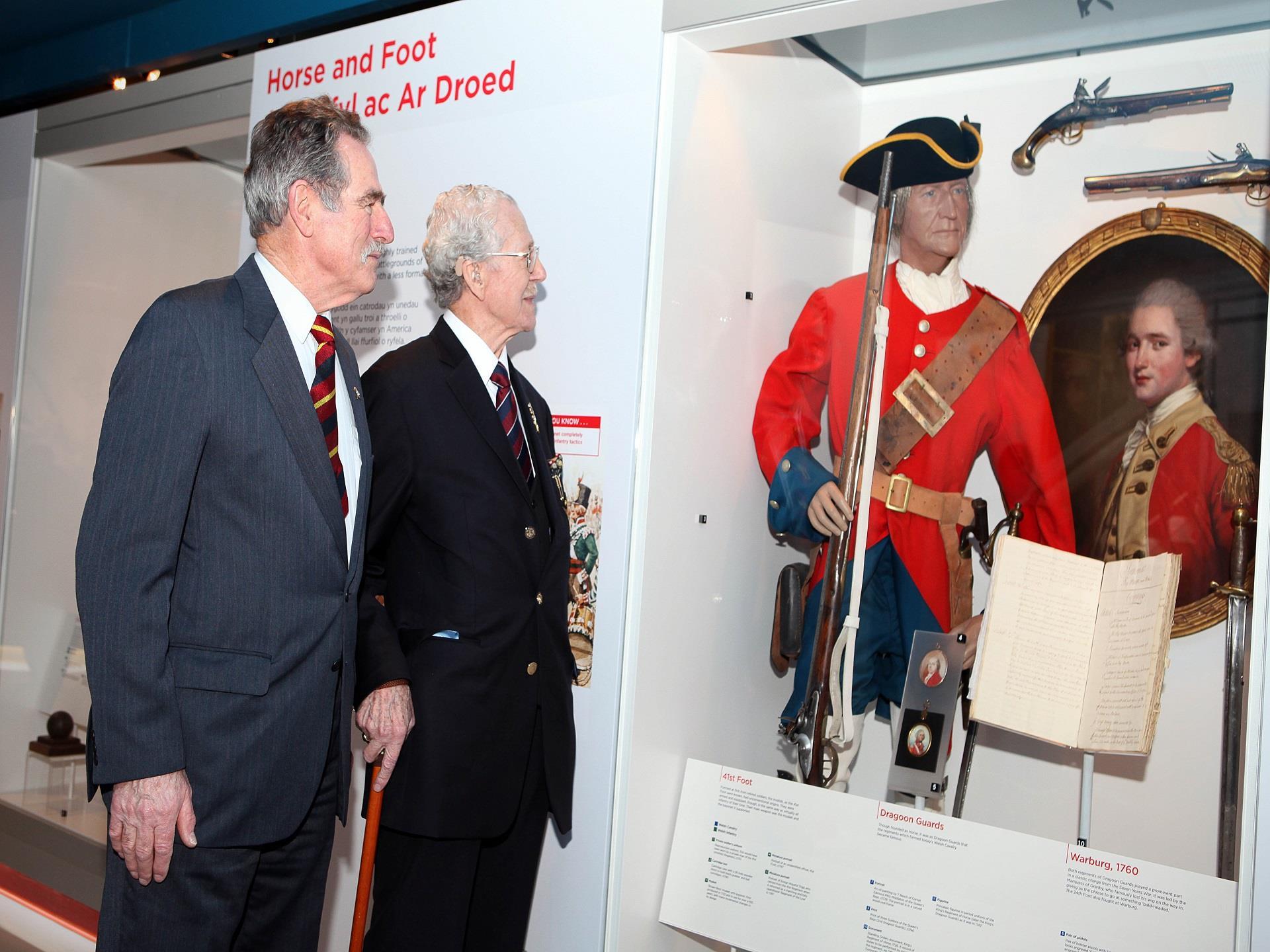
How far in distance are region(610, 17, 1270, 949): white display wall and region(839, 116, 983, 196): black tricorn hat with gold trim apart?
197mm

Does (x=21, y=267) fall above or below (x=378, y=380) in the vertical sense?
above

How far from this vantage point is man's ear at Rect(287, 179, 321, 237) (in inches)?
77.6

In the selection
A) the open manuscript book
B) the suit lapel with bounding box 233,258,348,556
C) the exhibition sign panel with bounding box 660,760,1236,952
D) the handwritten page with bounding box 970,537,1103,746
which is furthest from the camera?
the handwritten page with bounding box 970,537,1103,746

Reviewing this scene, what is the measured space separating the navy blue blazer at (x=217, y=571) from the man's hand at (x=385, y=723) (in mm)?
237

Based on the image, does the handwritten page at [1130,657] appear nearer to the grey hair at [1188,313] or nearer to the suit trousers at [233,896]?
the grey hair at [1188,313]

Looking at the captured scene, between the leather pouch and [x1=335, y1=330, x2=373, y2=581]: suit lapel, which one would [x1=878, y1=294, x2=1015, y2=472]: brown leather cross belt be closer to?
the leather pouch

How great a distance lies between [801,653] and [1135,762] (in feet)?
2.91

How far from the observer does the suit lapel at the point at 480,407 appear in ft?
7.59

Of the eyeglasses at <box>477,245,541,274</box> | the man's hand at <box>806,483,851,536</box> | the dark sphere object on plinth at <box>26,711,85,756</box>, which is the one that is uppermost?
the eyeglasses at <box>477,245,541,274</box>

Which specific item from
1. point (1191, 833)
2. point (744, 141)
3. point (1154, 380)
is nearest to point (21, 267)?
point (744, 141)

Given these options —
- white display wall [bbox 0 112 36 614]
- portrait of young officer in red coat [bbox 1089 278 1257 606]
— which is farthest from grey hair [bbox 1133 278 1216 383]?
white display wall [bbox 0 112 36 614]

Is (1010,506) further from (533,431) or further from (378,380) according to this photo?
(378,380)

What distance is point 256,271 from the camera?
192cm

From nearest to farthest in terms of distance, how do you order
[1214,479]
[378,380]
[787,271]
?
1. [378,380]
2. [1214,479]
3. [787,271]
